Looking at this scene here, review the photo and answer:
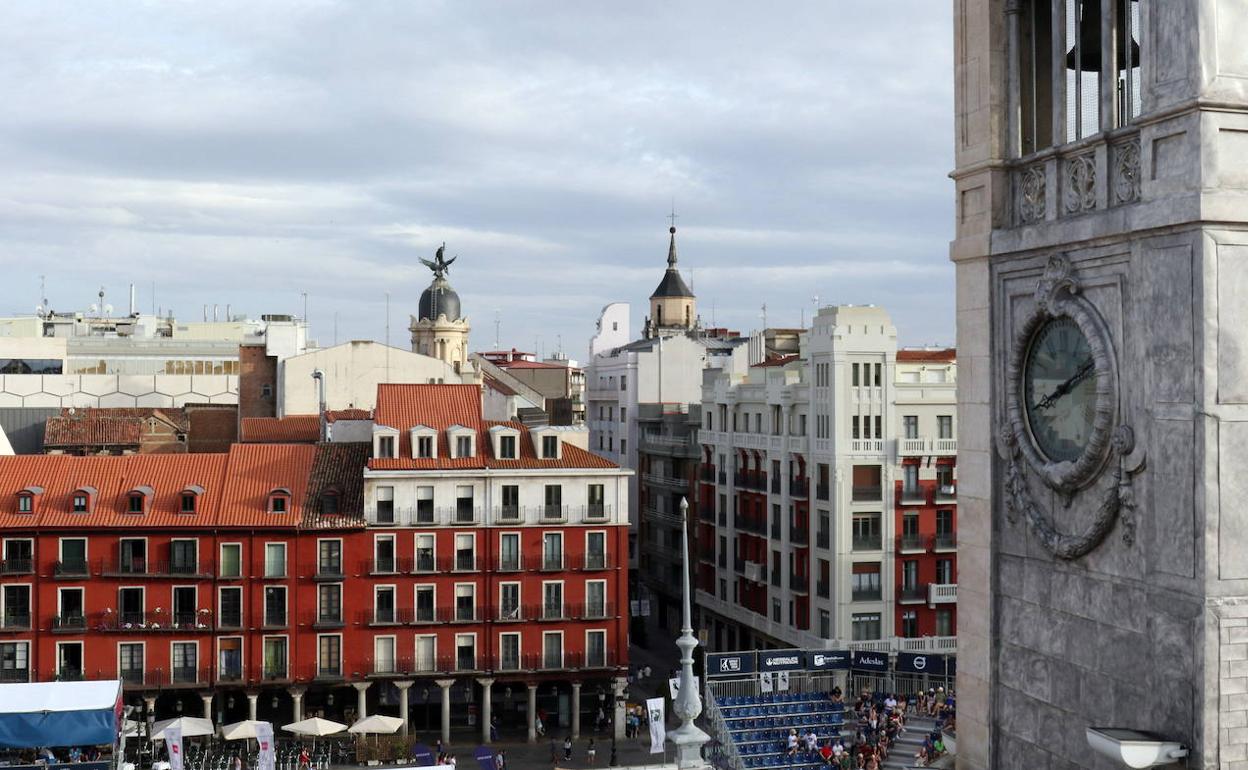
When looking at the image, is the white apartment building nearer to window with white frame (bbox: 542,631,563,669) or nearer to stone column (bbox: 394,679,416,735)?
window with white frame (bbox: 542,631,563,669)

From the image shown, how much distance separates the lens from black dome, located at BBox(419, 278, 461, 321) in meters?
105

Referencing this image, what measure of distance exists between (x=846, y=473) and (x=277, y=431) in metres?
31.0

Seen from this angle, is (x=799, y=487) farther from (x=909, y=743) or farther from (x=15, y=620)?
(x=15, y=620)

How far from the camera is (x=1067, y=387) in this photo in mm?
15070

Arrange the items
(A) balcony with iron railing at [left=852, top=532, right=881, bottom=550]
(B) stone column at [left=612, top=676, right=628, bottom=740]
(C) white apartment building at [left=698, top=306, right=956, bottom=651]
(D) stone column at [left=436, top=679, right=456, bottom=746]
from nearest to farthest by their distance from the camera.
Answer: (D) stone column at [left=436, top=679, right=456, bottom=746], (B) stone column at [left=612, top=676, right=628, bottom=740], (C) white apartment building at [left=698, top=306, right=956, bottom=651], (A) balcony with iron railing at [left=852, top=532, right=881, bottom=550]

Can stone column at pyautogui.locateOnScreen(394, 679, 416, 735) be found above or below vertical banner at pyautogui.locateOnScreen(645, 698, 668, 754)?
below

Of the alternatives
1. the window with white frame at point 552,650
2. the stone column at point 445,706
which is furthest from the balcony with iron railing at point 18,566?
the window with white frame at point 552,650

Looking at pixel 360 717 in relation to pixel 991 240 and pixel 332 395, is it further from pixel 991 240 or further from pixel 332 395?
pixel 991 240

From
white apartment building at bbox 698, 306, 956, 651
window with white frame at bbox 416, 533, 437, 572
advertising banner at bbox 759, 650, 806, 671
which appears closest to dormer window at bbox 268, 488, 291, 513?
window with white frame at bbox 416, 533, 437, 572

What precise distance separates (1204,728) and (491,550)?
47016 millimetres

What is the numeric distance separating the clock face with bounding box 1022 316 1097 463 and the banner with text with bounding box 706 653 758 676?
120 feet

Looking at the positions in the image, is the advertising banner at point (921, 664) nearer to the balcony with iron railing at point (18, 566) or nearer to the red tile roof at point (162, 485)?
the red tile roof at point (162, 485)

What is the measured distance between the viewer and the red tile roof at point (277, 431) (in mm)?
72688

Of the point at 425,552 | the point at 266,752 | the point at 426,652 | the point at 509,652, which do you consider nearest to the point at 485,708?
the point at 509,652
